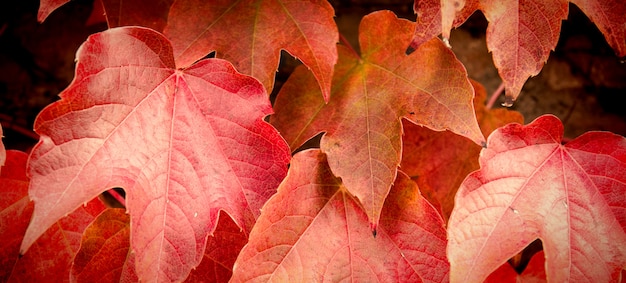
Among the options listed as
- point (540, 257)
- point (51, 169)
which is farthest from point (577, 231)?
point (51, 169)

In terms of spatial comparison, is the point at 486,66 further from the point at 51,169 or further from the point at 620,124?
the point at 51,169

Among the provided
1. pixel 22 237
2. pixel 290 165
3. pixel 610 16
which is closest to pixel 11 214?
pixel 22 237

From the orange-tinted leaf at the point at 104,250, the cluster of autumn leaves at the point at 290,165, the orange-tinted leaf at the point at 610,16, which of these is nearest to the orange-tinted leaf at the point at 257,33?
the cluster of autumn leaves at the point at 290,165

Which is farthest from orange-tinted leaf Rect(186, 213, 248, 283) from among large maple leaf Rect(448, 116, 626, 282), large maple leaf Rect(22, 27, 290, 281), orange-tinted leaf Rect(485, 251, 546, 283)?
orange-tinted leaf Rect(485, 251, 546, 283)

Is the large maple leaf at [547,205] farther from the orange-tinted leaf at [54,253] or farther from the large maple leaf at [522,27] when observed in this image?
the orange-tinted leaf at [54,253]

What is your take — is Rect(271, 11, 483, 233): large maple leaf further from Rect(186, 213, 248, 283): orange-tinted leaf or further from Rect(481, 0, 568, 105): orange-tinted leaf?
Rect(186, 213, 248, 283): orange-tinted leaf
